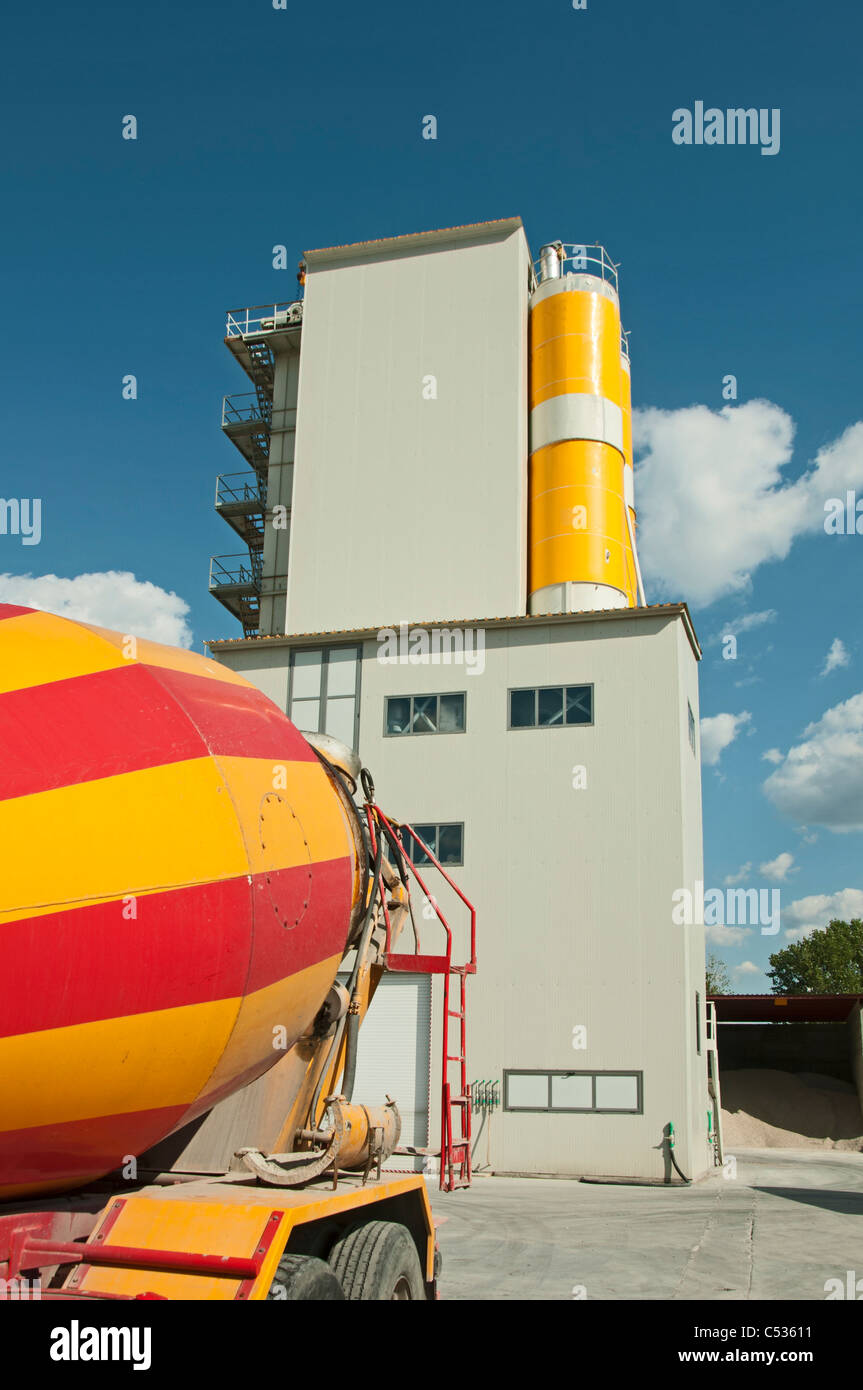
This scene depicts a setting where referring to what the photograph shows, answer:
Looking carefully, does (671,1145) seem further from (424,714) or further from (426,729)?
(424,714)

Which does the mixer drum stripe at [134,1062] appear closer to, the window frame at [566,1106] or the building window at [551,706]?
the window frame at [566,1106]

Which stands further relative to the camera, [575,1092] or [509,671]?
[509,671]

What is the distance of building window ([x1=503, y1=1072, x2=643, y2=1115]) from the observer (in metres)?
21.4

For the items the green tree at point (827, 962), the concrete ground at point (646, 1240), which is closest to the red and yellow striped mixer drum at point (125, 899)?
the concrete ground at point (646, 1240)

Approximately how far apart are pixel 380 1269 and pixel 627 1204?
1338 cm

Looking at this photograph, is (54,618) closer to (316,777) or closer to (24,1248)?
(316,777)

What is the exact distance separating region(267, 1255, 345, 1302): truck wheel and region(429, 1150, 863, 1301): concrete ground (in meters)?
5.37

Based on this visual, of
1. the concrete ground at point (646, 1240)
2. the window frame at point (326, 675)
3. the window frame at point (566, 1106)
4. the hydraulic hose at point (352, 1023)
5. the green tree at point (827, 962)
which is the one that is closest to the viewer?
the hydraulic hose at point (352, 1023)

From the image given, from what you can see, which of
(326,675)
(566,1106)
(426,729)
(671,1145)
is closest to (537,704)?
(426,729)

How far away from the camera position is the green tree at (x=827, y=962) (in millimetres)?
86875

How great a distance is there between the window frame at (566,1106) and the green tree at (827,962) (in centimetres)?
6975

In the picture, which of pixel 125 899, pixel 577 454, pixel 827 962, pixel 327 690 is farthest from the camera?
pixel 827 962

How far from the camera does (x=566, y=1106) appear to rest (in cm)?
2175

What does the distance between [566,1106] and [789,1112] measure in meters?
19.9
